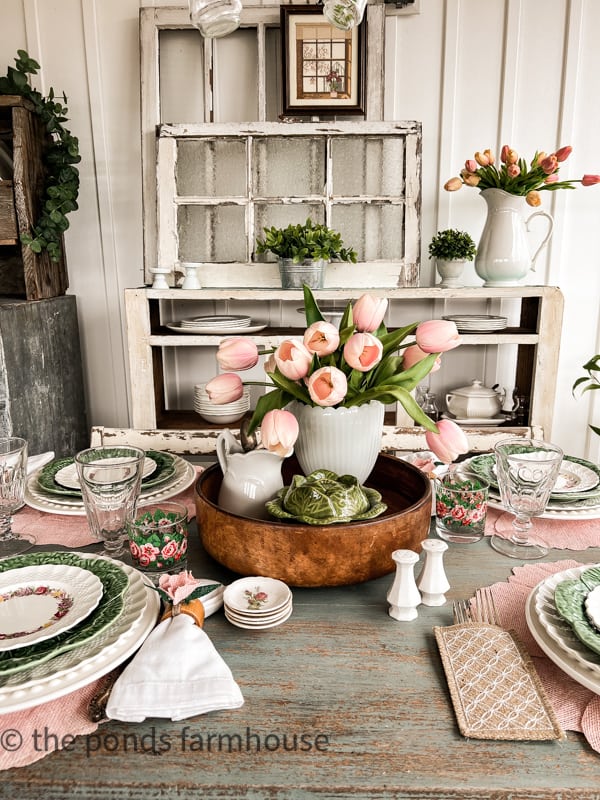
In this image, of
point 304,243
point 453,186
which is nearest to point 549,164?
point 453,186

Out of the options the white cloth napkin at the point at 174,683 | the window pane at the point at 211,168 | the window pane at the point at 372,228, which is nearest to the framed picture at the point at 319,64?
the window pane at the point at 211,168

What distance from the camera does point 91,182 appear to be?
7.59ft

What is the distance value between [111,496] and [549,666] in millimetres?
599

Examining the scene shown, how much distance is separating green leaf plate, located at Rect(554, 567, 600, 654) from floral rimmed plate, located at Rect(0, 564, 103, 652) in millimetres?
518

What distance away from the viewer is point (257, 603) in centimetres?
71

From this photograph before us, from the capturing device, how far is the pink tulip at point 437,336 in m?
Answer: 0.85

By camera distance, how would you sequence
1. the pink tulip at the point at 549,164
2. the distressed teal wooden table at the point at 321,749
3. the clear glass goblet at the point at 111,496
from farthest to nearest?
the pink tulip at the point at 549,164, the clear glass goblet at the point at 111,496, the distressed teal wooden table at the point at 321,749

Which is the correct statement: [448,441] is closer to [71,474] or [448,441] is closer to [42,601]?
[42,601]

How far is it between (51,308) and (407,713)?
1991 millimetres

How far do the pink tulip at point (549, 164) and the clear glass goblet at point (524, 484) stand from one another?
1287mm

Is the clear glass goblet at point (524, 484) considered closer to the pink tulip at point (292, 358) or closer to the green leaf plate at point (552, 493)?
the green leaf plate at point (552, 493)

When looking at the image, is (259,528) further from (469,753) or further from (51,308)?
(51,308)

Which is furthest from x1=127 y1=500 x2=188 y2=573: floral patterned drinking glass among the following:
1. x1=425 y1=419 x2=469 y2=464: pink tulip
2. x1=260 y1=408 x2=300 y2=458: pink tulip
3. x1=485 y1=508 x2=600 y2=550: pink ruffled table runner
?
x1=485 y1=508 x2=600 y2=550: pink ruffled table runner

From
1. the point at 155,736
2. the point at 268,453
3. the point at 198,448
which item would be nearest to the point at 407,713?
the point at 155,736
